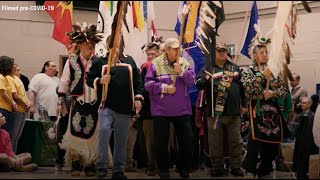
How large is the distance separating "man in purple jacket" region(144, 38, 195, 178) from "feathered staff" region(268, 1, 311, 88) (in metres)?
0.95

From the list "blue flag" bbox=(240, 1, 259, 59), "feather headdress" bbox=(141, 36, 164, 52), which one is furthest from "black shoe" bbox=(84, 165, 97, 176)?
"blue flag" bbox=(240, 1, 259, 59)

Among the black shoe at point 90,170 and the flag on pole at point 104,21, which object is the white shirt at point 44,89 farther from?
the black shoe at point 90,170

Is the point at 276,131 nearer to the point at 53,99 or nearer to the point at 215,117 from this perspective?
the point at 215,117

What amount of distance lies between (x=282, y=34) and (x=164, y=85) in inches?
53.9

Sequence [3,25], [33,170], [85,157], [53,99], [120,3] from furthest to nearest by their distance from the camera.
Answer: [3,25], [53,99], [33,170], [85,157], [120,3]

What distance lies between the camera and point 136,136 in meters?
9.30

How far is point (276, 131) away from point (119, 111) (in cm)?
180

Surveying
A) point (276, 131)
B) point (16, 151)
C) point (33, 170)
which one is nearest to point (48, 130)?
point (16, 151)

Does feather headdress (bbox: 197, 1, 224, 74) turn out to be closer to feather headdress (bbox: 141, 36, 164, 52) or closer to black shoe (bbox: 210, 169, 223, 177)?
black shoe (bbox: 210, 169, 223, 177)

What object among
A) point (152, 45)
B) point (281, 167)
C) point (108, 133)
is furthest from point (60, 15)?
point (281, 167)

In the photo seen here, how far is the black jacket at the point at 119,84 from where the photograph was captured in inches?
283

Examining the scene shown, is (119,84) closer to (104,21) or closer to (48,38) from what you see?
(104,21)

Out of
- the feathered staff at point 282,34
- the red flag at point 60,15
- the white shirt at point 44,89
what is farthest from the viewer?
the white shirt at point 44,89

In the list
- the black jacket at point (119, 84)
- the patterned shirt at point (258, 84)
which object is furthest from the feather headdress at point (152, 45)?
the patterned shirt at point (258, 84)
